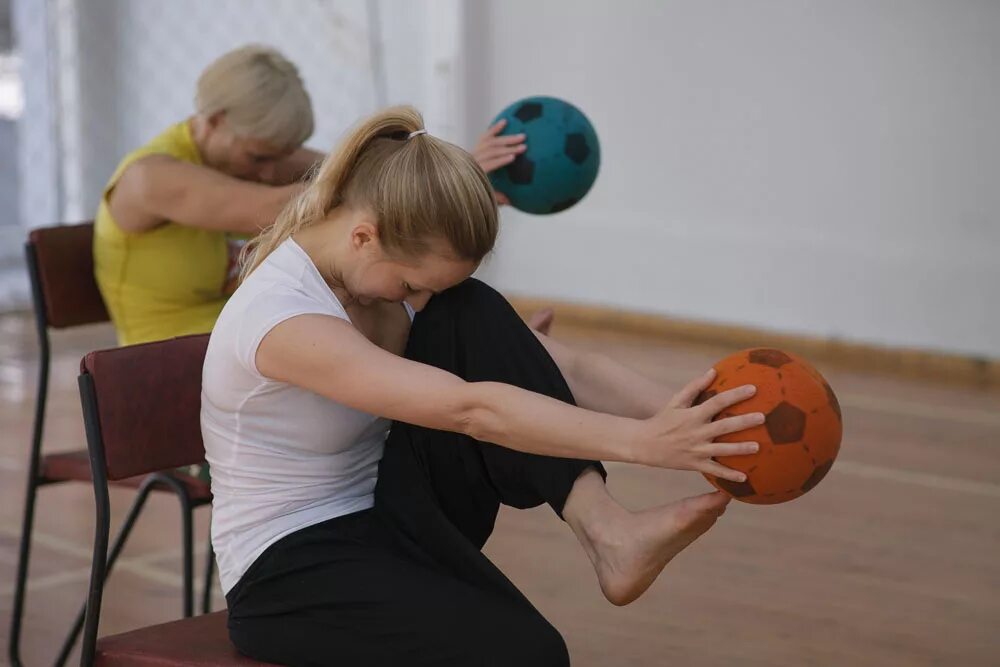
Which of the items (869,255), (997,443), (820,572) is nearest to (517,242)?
(869,255)

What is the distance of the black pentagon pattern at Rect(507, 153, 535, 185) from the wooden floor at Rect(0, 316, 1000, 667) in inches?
33.8

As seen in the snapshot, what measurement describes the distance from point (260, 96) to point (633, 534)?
1.20 metres

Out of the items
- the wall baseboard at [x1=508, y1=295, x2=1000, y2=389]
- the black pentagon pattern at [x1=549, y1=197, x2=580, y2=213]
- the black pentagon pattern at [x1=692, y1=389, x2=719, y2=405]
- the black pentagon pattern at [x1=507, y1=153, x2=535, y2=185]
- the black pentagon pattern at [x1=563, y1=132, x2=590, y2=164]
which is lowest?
the wall baseboard at [x1=508, y1=295, x2=1000, y2=389]

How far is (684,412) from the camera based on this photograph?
143 centimetres

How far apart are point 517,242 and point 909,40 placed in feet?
6.00

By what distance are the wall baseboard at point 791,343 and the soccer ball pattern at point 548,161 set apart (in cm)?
280

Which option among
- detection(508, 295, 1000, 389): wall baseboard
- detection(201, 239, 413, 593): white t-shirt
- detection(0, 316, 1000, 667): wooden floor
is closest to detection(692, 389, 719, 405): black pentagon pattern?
detection(201, 239, 413, 593): white t-shirt

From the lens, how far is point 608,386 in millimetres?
1859

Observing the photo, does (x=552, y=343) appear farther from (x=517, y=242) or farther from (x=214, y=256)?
(x=517, y=242)

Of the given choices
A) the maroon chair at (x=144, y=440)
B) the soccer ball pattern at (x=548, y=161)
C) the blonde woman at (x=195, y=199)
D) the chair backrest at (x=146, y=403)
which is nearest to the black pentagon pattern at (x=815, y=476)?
the maroon chair at (x=144, y=440)

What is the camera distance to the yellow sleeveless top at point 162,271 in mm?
2447

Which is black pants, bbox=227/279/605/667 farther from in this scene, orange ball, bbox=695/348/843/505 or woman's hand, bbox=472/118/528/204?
woman's hand, bbox=472/118/528/204

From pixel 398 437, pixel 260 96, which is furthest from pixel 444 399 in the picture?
pixel 260 96

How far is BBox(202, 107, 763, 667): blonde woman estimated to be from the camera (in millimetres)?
1510
